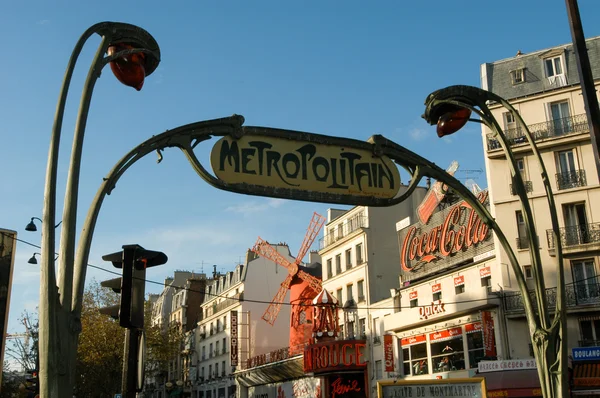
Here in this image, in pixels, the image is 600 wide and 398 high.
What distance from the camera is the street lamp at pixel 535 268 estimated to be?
929 cm

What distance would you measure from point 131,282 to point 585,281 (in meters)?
26.4

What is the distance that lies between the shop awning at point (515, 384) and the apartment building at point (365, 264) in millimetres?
11373

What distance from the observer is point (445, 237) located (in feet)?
114

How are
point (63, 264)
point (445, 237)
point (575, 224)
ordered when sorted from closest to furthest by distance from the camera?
point (63, 264) < point (575, 224) < point (445, 237)

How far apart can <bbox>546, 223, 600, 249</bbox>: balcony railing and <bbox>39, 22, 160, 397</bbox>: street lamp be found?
2593 cm

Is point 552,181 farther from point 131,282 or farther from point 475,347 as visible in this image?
point 131,282

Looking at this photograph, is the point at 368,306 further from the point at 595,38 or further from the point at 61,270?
the point at 61,270

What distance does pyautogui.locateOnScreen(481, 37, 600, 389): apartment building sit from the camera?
95.3ft

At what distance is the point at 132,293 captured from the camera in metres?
6.80

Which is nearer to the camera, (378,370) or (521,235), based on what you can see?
(521,235)

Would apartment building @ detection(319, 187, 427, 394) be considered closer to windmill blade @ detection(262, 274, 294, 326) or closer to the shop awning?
windmill blade @ detection(262, 274, 294, 326)

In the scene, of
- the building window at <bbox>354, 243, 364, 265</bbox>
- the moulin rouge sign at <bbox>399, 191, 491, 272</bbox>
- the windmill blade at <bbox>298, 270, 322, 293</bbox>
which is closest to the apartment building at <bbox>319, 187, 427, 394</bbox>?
the building window at <bbox>354, 243, 364, 265</bbox>

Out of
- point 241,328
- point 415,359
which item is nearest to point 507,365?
point 415,359

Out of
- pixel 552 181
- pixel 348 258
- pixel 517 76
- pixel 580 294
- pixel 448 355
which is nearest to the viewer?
pixel 580 294
